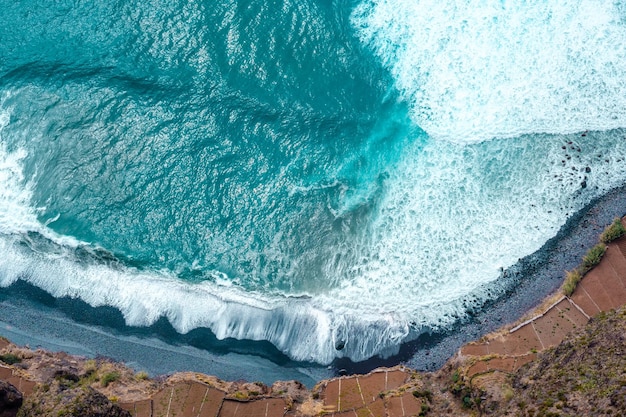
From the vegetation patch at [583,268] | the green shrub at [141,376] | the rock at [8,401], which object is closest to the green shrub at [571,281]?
the vegetation patch at [583,268]

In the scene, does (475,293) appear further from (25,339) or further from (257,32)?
(25,339)

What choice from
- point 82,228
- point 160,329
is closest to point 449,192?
point 160,329

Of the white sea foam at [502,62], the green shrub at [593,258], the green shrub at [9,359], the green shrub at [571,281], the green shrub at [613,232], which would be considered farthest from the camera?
the white sea foam at [502,62]

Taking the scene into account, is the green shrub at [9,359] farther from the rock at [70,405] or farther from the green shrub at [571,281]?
the green shrub at [571,281]

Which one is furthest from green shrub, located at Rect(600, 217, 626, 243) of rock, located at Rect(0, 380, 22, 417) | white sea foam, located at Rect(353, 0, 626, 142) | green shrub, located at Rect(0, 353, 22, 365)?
green shrub, located at Rect(0, 353, 22, 365)

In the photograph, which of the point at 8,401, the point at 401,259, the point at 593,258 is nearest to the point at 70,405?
the point at 8,401

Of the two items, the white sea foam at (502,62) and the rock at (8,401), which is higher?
the white sea foam at (502,62)
